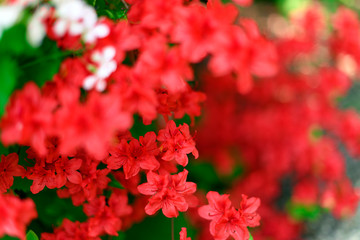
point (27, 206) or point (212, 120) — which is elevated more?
point (27, 206)

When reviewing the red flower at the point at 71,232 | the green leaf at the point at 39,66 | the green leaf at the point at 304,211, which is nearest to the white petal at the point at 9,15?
the green leaf at the point at 39,66

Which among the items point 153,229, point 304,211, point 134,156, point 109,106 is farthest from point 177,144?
point 304,211

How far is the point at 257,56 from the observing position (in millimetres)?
770

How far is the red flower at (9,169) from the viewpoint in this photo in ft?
3.13

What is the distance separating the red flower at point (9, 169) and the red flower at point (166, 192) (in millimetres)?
304

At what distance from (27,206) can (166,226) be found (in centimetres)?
66

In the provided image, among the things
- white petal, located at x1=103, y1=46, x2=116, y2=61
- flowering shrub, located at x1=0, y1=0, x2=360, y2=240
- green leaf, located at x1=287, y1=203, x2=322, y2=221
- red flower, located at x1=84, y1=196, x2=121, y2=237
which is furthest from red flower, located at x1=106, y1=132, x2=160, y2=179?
green leaf, located at x1=287, y1=203, x2=322, y2=221

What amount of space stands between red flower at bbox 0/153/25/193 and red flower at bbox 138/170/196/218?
1.00 ft

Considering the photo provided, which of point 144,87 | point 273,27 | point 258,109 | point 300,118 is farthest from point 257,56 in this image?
point 273,27

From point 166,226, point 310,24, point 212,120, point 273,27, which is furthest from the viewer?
point 273,27

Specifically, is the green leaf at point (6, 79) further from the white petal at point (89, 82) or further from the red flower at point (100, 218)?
the red flower at point (100, 218)

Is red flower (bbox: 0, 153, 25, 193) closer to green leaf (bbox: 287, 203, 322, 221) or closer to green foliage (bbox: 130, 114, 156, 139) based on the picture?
green foliage (bbox: 130, 114, 156, 139)

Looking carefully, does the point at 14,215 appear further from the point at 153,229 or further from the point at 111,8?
the point at 153,229

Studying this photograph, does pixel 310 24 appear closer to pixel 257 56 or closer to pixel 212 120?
pixel 212 120
